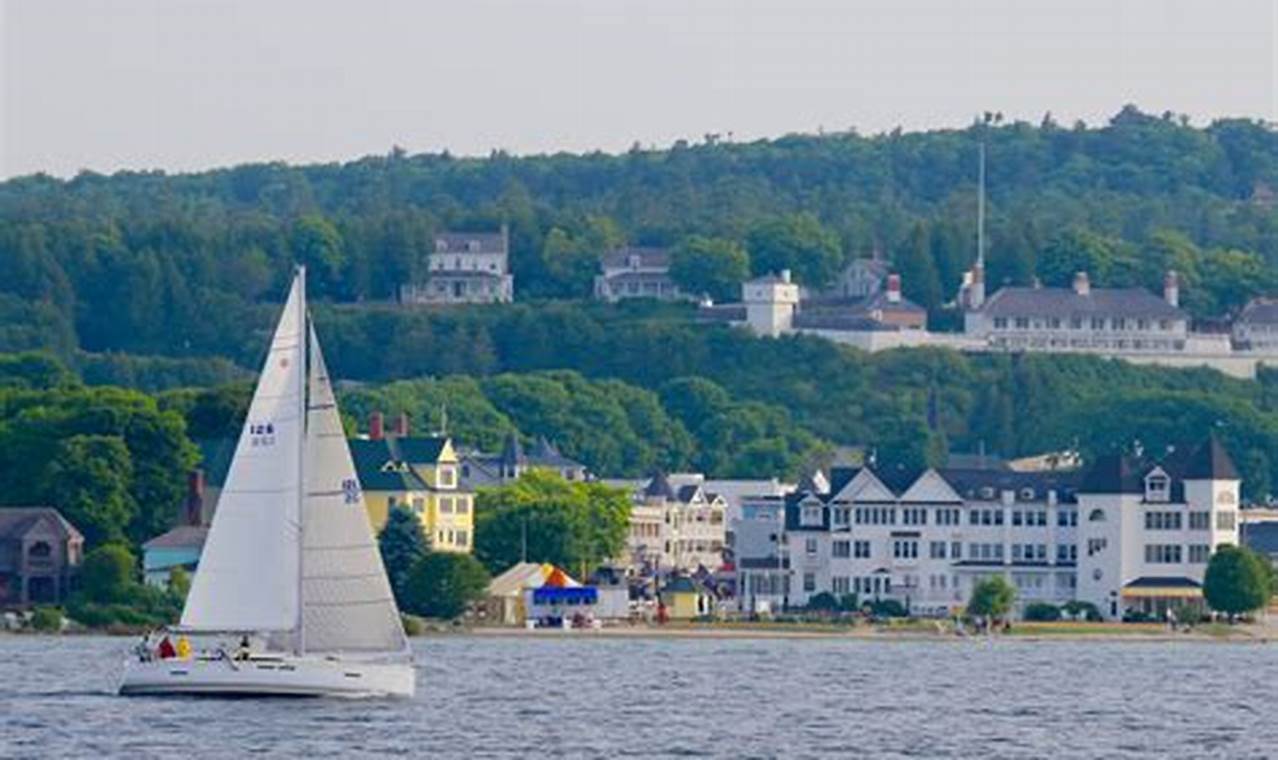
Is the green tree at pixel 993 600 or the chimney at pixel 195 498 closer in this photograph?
the chimney at pixel 195 498

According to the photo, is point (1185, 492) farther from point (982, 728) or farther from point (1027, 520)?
point (982, 728)

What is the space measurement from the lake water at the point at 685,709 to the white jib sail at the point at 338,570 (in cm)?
125

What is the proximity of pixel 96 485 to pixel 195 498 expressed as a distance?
297cm

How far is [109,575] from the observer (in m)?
132

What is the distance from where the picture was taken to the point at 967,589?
157 metres

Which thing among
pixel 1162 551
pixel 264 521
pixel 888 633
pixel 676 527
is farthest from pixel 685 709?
pixel 676 527

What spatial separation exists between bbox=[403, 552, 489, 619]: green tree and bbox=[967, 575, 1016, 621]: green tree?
17461 mm

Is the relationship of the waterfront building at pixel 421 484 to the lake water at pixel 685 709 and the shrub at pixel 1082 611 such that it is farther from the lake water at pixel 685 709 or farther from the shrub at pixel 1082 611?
A: the lake water at pixel 685 709

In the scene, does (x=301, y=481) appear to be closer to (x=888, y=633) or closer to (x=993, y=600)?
(x=888, y=633)

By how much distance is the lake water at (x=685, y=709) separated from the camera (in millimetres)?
79562

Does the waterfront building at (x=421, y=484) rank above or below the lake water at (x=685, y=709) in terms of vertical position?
above

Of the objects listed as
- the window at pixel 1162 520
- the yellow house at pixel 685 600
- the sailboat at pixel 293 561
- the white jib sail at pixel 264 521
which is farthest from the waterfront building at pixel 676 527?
the white jib sail at pixel 264 521

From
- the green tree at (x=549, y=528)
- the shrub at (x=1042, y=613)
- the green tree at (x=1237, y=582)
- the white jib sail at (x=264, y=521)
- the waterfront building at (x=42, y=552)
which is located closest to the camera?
the white jib sail at (x=264, y=521)

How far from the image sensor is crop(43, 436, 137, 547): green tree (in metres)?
141
